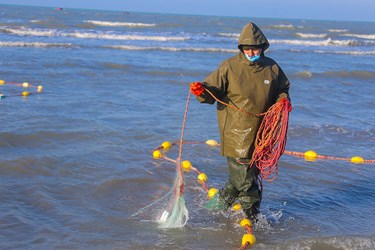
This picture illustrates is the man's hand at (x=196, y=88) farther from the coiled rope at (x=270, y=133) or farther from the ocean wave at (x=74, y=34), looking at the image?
the ocean wave at (x=74, y=34)

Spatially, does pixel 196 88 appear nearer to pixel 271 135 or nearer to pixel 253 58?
pixel 253 58

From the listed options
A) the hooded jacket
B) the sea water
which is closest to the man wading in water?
the hooded jacket

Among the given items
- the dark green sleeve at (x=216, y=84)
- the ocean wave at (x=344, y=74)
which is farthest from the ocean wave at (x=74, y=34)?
the dark green sleeve at (x=216, y=84)

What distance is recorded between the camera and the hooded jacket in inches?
181

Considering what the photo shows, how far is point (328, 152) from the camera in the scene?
26.2 feet

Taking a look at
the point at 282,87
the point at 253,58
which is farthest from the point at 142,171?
the point at 253,58

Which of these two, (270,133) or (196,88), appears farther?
(270,133)

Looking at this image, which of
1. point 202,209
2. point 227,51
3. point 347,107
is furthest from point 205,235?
point 227,51

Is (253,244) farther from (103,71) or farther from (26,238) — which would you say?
(103,71)

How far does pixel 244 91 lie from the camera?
4.63 m

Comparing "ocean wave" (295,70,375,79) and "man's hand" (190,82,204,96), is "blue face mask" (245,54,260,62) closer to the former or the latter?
"man's hand" (190,82,204,96)

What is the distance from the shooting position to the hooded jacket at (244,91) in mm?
4609

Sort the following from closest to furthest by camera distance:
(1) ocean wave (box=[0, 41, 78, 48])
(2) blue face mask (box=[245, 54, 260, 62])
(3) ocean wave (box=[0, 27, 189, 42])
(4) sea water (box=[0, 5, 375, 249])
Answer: (2) blue face mask (box=[245, 54, 260, 62])
(4) sea water (box=[0, 5, 375, 249])
(1) ocean wave (box=[0, 41, 78, 48])
(3) ocean wave (box=[0, 27, 189, 42])

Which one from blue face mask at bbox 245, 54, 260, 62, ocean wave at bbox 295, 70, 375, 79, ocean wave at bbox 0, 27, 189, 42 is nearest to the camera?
blue face mask at bbox 245, 54, 260, 62
